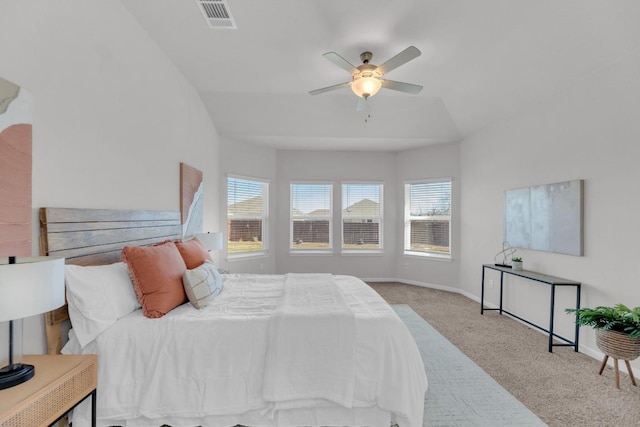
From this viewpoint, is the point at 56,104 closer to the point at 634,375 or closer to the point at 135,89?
the point at 135,89

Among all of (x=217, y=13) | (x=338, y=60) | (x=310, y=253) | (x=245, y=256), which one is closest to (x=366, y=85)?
(x=338, y=60)

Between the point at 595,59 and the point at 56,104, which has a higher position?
the point at 595,59

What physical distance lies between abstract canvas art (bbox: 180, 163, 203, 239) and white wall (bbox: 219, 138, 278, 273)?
93 cm

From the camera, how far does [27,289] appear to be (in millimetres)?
1188

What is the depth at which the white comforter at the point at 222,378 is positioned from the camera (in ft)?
5.84

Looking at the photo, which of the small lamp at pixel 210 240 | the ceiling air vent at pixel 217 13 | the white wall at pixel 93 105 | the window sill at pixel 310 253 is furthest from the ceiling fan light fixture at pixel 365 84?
the window sill at pixel 310 253

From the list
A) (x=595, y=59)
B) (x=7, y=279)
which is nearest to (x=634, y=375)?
(x=595, y=59)

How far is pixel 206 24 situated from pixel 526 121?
12.4 ft

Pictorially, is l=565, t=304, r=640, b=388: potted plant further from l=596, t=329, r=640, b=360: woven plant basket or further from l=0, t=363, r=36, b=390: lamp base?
l=0, t=363, r=36, b=390: lamp base

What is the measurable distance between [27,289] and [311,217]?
16.1 ft

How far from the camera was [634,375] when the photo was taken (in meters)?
2.53

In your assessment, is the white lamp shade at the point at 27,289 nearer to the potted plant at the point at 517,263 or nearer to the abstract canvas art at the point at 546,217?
the abstract canvas art at the point at 546,217

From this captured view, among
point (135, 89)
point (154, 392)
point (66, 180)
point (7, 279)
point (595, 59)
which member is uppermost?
point (595, 59)

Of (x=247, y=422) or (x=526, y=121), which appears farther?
(x=526, y=121)
